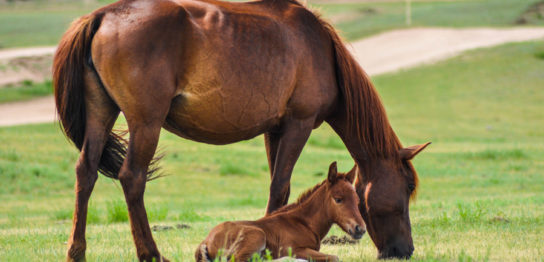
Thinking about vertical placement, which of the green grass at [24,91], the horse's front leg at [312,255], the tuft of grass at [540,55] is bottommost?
the tuft of grass at [540,55]

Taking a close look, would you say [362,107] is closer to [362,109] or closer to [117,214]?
[362,109]

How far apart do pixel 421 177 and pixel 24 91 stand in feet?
54.7

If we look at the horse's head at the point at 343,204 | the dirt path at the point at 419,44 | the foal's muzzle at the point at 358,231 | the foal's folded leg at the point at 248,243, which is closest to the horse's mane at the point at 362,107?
the horse's head at the point at 343,204

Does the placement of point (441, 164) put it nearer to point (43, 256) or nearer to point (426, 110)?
point (426, 110)

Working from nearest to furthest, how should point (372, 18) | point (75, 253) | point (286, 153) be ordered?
1. point (75, 253)
2. point (286, 153)
3. point (372, 18)

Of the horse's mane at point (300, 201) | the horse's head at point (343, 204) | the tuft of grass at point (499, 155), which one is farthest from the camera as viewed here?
the tuft of grass at point (499, 155)

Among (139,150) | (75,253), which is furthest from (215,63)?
(75,253)

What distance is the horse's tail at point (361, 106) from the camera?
261 inches

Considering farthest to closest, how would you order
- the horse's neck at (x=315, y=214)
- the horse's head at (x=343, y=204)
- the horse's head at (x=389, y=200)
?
the horse's head at (x=389, y=200), the horse's neck at (x=315, y=214), the horse's head at (x=343, y=204)

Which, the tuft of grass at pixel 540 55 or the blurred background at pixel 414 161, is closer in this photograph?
the blurred background at pixel 414 161

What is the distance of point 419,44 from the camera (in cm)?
3669

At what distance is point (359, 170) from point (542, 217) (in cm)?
291

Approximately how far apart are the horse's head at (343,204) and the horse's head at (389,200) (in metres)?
0.50

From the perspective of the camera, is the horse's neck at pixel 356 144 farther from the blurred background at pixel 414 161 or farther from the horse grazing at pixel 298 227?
the blurred background at pixel 414 161
